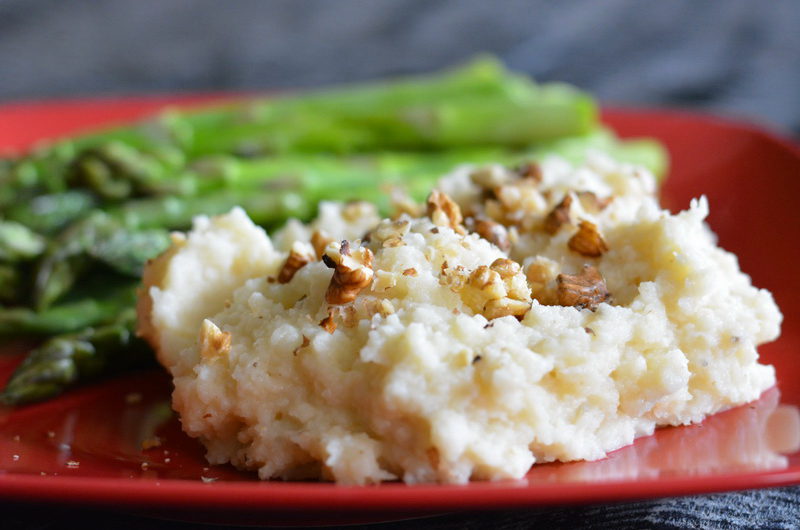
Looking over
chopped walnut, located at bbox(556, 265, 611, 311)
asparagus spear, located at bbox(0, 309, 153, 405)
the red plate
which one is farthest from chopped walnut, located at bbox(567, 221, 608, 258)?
asparagus spear, located at bbox(0, 309, 153, 405)

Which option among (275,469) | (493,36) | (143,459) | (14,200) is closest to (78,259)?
(14,200)

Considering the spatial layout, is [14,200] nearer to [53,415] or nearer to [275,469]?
[53,415]

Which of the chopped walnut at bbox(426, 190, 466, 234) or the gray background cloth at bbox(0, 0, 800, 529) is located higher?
the gray background cloth at bbox(0, 0, 800, 529)

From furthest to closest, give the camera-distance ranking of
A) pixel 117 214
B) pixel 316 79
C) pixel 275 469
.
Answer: pixel 316 79 < pixel 117 214 < pixel 275 469

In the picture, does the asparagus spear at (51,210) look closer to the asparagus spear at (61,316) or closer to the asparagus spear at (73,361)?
the asparagus spear at (61,316)

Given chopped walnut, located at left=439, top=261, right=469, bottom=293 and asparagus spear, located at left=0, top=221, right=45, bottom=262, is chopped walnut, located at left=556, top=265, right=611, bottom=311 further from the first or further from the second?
asparagus spear, located at left=0, top=221, right=45, bottom=262

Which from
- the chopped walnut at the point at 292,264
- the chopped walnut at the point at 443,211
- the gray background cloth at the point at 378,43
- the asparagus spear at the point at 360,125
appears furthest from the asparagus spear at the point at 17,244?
the gray background cloth at the point at 378,43

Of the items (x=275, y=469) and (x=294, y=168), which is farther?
(x=294, y=168)
